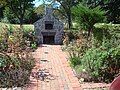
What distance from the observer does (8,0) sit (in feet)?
112

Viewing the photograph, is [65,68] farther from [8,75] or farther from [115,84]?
[115,84]

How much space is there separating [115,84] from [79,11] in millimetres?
18999

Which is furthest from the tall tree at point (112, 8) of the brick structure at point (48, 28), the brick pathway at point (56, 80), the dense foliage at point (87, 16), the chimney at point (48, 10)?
the brick pathway at point (56, 80)

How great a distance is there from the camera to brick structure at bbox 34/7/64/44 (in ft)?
88.8

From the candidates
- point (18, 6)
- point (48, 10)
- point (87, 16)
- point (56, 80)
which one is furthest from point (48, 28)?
point (56, 80)

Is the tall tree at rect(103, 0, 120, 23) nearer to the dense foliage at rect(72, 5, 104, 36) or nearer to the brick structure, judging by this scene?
the brick structure

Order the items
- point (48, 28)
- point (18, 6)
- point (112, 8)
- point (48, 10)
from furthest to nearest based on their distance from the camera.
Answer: point (18, 6)
point (112, 8)
point (48, 28)
point (48, 10)

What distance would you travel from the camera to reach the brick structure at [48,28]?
88.8ft

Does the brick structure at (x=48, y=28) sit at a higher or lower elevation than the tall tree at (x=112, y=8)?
lower

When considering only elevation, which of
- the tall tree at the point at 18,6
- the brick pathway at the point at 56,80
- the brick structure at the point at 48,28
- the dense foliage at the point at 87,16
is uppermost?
the tall tree at the point at 18,6

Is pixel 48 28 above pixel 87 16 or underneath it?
underneath

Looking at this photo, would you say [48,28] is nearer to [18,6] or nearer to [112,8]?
[112,8]

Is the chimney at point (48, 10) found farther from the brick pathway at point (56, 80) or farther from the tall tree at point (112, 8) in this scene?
the brick pathway at point (56, 80)

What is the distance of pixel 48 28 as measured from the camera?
2738cm
